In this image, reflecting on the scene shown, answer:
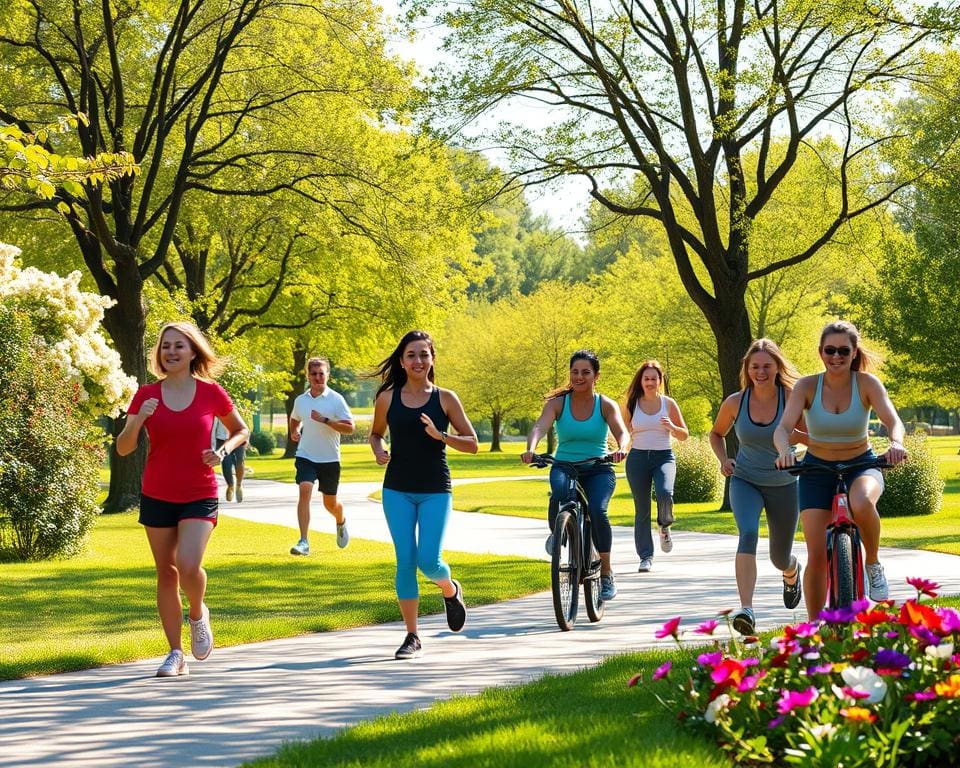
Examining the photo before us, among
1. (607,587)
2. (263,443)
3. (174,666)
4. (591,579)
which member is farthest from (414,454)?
(263,443)

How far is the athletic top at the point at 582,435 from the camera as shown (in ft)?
33.2

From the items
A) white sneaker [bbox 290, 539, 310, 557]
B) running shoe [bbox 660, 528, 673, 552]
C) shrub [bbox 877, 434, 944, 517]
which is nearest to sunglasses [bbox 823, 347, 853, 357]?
running shoe [bbox 660, 528, 673, 552]

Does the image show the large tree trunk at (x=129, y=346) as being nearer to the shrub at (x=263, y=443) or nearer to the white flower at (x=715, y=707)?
the white flower at (x=715, y=707)

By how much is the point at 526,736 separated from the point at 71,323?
55.3 feet

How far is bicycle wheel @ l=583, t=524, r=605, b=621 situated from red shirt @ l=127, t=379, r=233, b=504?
3254 millimetres

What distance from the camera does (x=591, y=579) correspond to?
32.3 feet

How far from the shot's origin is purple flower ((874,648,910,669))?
4793 mm

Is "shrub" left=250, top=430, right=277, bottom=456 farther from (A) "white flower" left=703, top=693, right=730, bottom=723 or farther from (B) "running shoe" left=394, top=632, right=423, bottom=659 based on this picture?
(A) "white flower" left=703, top=693, right=730, bottom=723

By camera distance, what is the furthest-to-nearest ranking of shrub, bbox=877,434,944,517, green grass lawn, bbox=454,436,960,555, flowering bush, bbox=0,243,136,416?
shrub, bbox=877,434,944,517 → flowering bush, bbox=0,243,136,416 → green grass lawn, bbox=454,436,960,555

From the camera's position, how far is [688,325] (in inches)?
1786

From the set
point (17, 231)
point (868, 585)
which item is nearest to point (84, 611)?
point (868, 585)

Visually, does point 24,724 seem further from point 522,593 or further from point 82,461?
point 82,461

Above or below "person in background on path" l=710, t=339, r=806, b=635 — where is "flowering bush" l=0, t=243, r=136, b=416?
above

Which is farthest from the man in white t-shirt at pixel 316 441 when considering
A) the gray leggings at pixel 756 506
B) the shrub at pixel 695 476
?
the shrub at pixel 695 476
